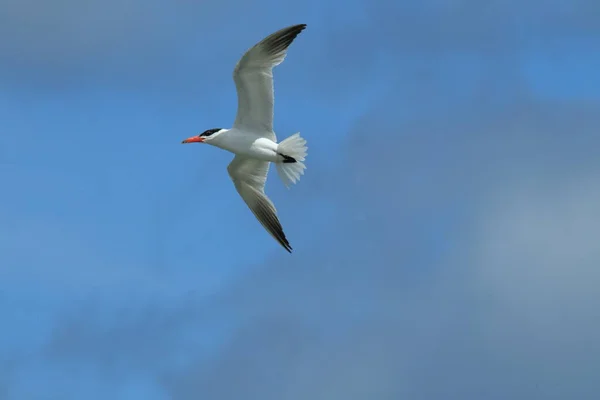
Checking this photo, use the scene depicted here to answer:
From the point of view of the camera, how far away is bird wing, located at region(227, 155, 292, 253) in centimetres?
2702

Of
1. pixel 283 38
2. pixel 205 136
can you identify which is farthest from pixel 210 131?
pixel 283 38

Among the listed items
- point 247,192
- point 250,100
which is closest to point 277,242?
point 247,192

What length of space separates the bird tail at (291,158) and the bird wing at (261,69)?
79 centimetres

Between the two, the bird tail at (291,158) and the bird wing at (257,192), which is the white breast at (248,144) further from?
the bird wing at (257,192)

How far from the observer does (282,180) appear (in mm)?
25859

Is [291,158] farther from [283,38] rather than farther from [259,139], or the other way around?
[283,38]

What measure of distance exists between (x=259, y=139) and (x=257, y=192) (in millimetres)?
2296

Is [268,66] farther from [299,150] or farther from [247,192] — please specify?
[247,192]

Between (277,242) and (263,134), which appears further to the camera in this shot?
(277,242)

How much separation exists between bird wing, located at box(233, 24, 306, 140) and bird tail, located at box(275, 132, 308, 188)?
2.60 ft

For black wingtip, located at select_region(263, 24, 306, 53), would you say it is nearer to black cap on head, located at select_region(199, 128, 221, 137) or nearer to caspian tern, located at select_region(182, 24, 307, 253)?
caspian tern, located at select_region(182, 24, 307, 253)

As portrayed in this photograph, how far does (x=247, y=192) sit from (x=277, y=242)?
121cm

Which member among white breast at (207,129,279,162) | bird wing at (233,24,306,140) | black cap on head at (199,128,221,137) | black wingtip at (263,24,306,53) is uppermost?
black wingtip at (263,24,306,53)

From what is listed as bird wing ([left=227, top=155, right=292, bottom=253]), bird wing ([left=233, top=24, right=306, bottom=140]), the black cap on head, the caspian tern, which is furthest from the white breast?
bird wing ([left=227, top=155, right=292, bottom=253])
